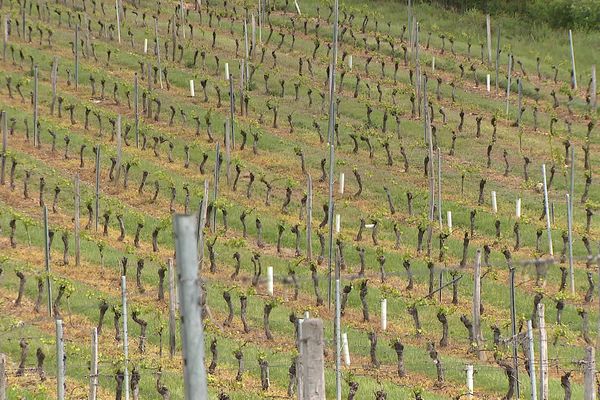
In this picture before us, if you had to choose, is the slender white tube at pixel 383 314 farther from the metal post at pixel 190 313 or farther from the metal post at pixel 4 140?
the metal post at pixel 190 313

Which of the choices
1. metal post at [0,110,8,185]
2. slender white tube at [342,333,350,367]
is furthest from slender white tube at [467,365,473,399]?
metal post at [0,110,8,185]

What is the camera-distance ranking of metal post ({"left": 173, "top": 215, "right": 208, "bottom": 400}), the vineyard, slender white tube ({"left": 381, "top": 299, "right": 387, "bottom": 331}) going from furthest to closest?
1. slender white tube ({"left": 381, "top": 299, "right": 387, "bottom": 331})
2. the vineyard
3. metal post ({"left": 173, "top": 215, "right": 208, "bottom": 400})

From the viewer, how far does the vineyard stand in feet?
92.9

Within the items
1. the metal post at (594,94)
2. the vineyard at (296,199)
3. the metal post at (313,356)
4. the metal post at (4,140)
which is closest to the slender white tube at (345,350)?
the vineyard at (296,199)

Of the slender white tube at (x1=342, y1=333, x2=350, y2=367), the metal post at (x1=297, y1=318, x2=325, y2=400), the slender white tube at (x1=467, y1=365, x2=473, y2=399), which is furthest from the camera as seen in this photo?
the slender white tube at (x1=342, y1=333, x2=350, y2=367)

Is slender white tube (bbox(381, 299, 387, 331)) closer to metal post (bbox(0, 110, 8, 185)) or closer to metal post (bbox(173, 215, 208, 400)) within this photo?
metal post (bbox(0, 110, 8, 185))

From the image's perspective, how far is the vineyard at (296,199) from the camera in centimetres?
2831

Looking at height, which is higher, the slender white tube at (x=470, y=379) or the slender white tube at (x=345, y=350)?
the slender white tube at (x=345, y=350)

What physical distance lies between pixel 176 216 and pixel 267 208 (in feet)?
96.4

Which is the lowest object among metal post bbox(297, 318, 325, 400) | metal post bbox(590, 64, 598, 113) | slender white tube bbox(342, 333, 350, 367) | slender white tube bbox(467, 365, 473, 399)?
metal post bbox(297, 318, 325, 400)

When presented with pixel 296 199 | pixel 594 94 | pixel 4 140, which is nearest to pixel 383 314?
pixel 296 199

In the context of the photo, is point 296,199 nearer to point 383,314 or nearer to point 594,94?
point 383,314

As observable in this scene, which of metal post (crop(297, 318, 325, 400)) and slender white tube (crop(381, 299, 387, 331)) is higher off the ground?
slender white tube (crop(381, 299, 387, 331))

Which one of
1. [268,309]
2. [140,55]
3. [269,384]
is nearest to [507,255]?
[268,309]
